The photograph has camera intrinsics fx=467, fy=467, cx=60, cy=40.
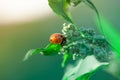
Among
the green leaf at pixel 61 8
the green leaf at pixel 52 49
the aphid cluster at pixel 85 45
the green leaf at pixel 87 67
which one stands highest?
the green leaf at pixel 61 8

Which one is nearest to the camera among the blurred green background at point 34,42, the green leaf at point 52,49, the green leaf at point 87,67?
the green leaf at point 87,67

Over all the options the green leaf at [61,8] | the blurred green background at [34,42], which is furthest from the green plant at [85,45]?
the blurred green background at [34,42]

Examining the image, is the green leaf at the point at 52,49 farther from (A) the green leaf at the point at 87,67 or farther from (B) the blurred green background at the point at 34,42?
(B) the blurred green background at the point at 34,42

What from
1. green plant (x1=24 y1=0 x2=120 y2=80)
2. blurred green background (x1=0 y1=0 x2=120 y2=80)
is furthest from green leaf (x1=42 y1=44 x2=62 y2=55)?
blurred green background (x1=0 y1=0 x2=120 y2=80)

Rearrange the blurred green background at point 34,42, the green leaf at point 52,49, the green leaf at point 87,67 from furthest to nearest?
the blurred green background at point 34,42, the green leaf at point 52,49, the green leaf at point 87,67

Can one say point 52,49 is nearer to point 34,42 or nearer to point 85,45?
point 85,45

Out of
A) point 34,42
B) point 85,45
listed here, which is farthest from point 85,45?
point 34,42

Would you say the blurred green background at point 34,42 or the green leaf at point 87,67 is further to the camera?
the blurred green background at point 34,42
